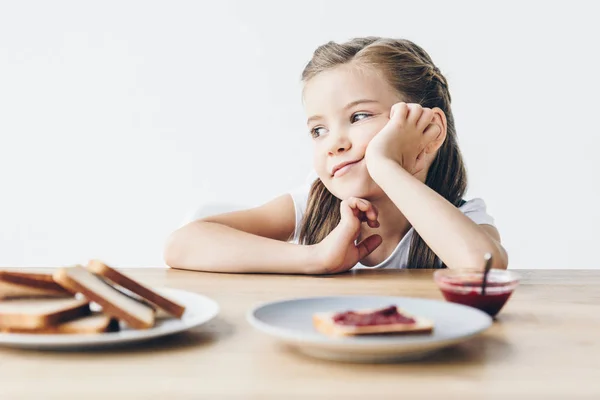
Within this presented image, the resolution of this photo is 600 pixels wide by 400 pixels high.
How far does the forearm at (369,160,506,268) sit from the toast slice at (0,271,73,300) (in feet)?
2.38

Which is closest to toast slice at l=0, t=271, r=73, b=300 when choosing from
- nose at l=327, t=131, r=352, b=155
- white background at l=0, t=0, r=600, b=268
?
nose at l=327, t=131, r=352, b=155

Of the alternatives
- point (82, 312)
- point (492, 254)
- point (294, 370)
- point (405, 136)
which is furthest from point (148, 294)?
point (405, 136)

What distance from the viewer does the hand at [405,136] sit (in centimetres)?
151

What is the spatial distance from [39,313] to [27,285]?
0.39ft

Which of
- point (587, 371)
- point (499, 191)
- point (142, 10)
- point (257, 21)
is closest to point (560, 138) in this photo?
point (499, 191)

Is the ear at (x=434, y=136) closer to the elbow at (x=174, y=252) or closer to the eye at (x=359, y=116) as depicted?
the eye at (x=359, y=116)

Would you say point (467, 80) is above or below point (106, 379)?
above

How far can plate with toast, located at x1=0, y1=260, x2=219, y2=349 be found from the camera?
71 centimetres

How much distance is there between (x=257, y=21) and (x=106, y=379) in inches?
143

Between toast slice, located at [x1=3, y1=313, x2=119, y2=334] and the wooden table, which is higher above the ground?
toast slice, located at [x1=3, y1=313, x2=119, y2=334]

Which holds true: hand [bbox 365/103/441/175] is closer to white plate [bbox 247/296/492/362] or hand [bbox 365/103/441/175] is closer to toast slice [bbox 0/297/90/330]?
white plate [bbox 247/296/492/362]

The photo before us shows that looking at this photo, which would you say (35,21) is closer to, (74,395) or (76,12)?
(76,12)

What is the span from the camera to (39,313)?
72 cm

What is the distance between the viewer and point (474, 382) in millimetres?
628
